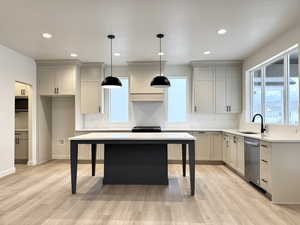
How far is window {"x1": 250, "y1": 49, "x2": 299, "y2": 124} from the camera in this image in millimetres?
Answer: 3736

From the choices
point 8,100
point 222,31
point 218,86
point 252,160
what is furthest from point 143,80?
point 252,160

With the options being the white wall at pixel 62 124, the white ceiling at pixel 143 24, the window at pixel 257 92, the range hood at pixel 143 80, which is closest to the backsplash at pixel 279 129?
the window at pixel 257 92

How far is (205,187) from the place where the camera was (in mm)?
3727

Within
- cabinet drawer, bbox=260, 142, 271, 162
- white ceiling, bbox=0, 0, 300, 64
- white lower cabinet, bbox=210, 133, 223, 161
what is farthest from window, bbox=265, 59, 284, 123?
white lower cabinet, bbox=210, 133, 223, 161

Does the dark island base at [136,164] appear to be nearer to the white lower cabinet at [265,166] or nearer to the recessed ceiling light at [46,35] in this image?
the white lower cabinet at [265,166]

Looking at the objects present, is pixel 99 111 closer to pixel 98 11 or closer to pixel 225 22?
pixel 98 11

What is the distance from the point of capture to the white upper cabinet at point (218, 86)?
570 centimetres

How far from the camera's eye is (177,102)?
20.2 feet

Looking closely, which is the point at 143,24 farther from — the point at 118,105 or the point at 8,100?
the point at 8,100

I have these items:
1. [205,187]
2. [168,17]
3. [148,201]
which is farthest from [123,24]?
[205,187]

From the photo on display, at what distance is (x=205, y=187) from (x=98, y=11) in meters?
3.27

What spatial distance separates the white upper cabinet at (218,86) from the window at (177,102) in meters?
0.48

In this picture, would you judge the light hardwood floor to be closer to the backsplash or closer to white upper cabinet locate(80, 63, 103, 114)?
the backsplash

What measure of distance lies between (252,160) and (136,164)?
203 centimetres
